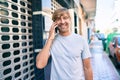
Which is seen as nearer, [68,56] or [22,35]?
[68,56]

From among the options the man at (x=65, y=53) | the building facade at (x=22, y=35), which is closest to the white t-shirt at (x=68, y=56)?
the man at (x=65, y=53)

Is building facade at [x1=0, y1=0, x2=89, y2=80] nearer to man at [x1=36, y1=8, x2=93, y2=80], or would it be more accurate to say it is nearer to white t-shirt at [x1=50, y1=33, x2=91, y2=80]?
man at [x1=36, y1=8, x2=93, y2=80]

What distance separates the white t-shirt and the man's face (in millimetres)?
97

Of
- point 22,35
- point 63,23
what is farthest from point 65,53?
point 22,35

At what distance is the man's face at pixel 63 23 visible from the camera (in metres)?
1.99

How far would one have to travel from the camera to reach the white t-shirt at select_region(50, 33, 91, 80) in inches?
74.5

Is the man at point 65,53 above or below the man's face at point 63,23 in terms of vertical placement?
below

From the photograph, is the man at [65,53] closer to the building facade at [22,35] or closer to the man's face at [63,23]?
the man's face at [63,23]

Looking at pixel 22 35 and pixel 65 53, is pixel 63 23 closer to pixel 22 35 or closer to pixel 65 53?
pixel 65 53

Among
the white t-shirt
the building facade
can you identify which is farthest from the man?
the building facade

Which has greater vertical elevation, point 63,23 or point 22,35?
point 63,23

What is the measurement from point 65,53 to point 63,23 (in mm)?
363

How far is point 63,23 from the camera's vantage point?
199 cm

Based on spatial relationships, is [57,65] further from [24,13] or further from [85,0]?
[85,0]
